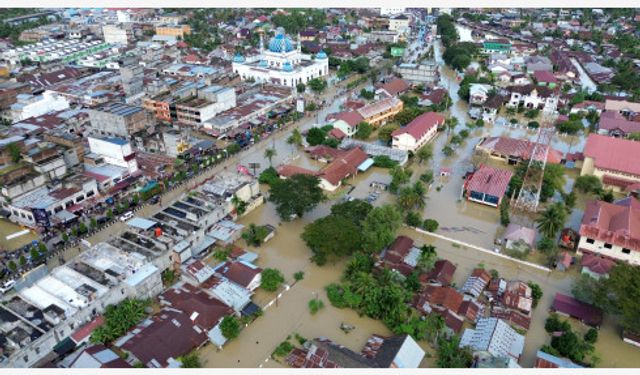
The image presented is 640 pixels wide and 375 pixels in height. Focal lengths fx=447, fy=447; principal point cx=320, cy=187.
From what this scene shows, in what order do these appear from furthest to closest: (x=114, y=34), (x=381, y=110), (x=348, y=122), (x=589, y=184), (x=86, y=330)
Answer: (x=114, y=34) → (x=381, y=110) → (x=348, y=122) → (x=589, y=184) → (x=86, y=330)

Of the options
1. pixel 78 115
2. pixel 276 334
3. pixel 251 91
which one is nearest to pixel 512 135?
pixel 251 91

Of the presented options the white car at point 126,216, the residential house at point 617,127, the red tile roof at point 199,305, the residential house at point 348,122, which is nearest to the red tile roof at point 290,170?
the residential house at point 348,122

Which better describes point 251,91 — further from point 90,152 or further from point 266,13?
point 266,13

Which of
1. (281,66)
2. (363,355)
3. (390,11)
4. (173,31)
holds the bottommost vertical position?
(363,355)

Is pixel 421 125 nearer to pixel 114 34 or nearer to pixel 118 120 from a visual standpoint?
pixel 118 120

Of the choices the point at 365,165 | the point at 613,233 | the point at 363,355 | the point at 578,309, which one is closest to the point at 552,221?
the point at 613,233
